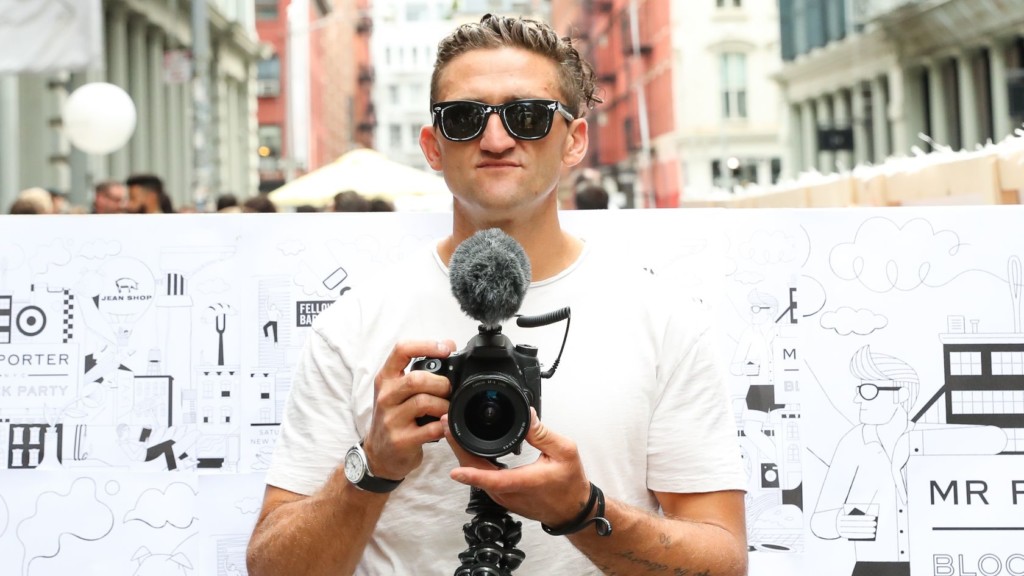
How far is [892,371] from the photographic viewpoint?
3457 millimetres

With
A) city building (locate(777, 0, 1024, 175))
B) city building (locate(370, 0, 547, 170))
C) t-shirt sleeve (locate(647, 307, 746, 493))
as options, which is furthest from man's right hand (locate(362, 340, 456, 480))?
city building (locate(370, 0, 547, 170))

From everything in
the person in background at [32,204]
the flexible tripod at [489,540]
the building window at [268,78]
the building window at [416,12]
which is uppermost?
the building window at [416,12]

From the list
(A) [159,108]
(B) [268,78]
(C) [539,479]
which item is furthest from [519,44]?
(B) [268,78]

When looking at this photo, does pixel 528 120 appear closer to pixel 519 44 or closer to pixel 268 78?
pixel 519 44

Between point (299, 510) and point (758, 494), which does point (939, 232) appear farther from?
point (299, 510)

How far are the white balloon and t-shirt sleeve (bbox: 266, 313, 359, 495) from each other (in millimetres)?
9015

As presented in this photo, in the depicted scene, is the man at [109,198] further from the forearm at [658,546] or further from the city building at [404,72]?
the city building at [404,72]

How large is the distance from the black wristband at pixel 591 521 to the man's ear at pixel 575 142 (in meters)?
0.75

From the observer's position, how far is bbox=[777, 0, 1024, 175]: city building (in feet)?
83.8

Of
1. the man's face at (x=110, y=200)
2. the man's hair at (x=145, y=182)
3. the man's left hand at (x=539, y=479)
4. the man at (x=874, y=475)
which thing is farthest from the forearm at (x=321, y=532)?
the man's hair at (x=145, y=182)

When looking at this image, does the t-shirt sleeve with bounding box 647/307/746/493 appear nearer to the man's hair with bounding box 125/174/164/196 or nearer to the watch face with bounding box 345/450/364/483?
the watch face with bounding box 345/450/364/483

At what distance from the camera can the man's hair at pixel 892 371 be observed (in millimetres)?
3453

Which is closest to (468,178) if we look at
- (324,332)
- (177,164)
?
(324,332)

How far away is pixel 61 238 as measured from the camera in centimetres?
355
